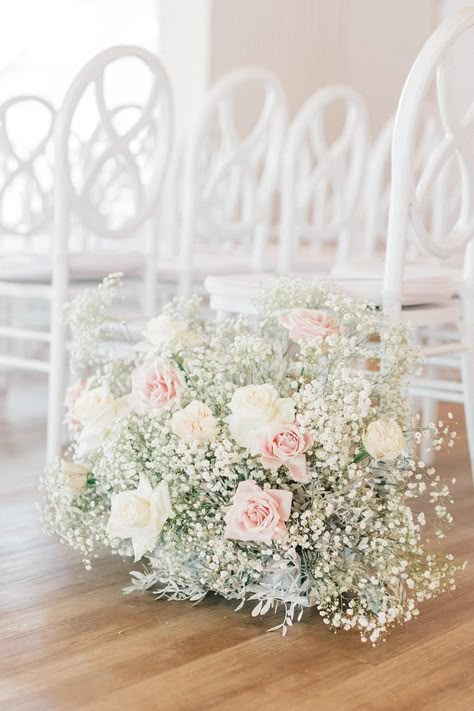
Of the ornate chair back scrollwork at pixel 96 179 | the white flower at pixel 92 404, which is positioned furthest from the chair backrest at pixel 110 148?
the white flower at pixel 92 404

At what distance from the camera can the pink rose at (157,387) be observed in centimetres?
167

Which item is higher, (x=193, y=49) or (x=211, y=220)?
(x=193, y=49)

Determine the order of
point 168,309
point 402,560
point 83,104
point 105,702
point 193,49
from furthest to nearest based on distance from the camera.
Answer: point 83,104 → point 193,49 → point 168,309 → point 402,560 → point 105,702

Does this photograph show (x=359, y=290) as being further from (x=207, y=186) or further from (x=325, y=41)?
(x=325, y=41)

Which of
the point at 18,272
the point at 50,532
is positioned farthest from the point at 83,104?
the point at 50,532

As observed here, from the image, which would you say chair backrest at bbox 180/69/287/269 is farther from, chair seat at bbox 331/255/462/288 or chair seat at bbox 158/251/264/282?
chair seat at bbox 331/255/462/288

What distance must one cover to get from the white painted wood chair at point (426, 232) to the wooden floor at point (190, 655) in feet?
1.80

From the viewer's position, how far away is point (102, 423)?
1780 millimetres

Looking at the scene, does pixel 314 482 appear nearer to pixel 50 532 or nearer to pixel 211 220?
pixel 50 532

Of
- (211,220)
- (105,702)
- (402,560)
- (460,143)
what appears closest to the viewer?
(105,702)

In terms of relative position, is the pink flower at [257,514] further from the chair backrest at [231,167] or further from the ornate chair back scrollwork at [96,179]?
the chair backrest at [231,167]

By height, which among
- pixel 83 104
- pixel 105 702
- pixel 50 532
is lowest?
pixel 105 702

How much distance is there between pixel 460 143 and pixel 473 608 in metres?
0.90

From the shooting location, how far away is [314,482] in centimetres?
160
